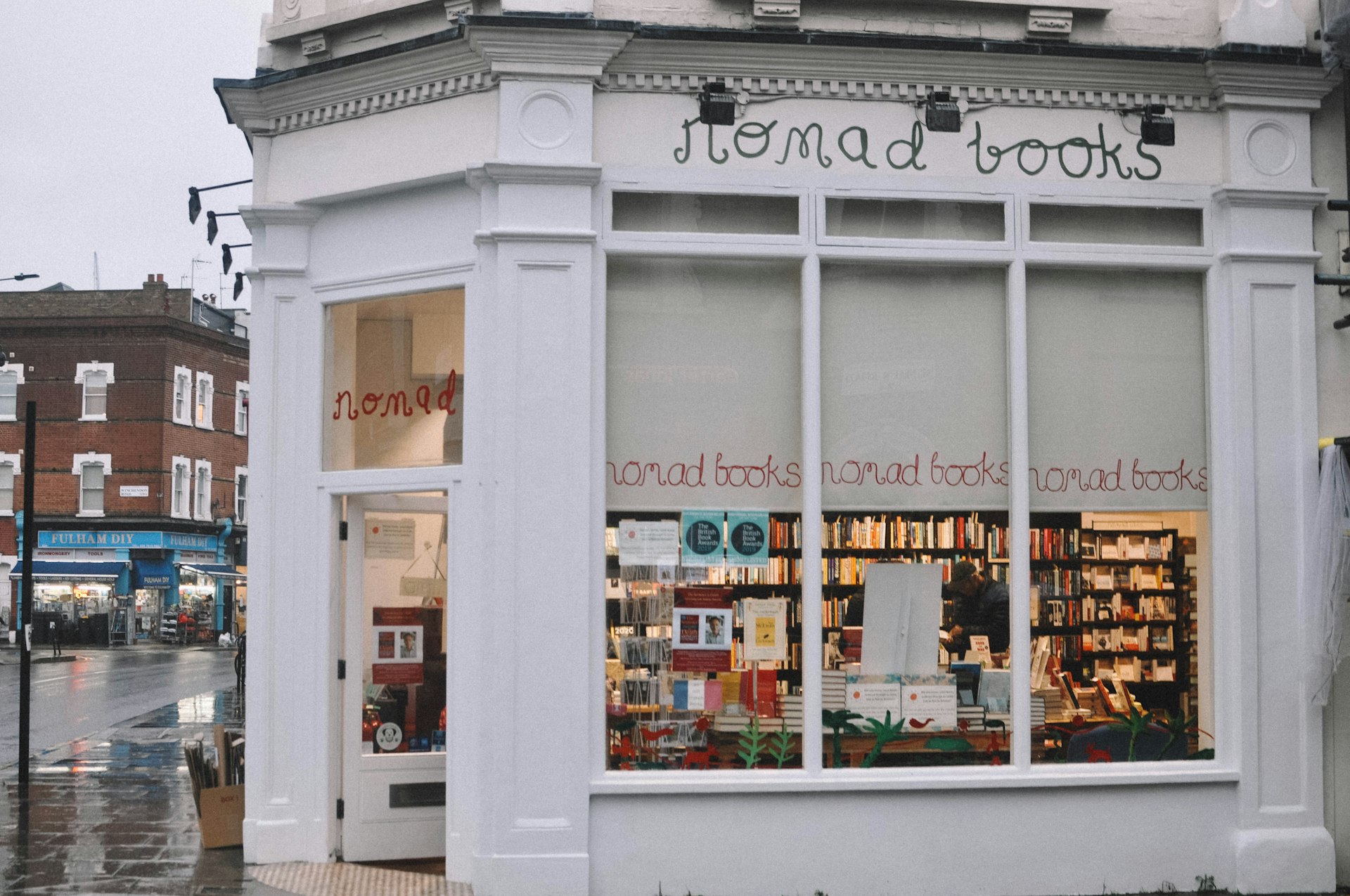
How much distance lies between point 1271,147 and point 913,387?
9.04ft

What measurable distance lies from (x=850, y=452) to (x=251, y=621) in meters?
4.07

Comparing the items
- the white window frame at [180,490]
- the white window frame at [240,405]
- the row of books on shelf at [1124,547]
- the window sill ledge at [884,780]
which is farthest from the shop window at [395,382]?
the white window frame at [240,405]

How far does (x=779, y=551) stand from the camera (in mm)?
8086

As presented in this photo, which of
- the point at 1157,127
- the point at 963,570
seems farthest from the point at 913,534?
the point at 1157,127

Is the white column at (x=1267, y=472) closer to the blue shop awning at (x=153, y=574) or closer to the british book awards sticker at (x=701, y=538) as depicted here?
the british book awards sticker at (x=701, y=538)

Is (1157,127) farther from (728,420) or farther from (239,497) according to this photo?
(239,497)

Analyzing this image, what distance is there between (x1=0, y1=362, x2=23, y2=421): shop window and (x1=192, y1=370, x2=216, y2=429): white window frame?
Answer: 5.57 meters

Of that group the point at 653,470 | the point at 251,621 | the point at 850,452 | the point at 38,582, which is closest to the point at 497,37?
the point at 653,470

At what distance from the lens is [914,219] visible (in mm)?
8258

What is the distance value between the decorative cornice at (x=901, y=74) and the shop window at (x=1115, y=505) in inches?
44.7

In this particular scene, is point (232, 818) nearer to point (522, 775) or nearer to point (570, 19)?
point (522, 775)

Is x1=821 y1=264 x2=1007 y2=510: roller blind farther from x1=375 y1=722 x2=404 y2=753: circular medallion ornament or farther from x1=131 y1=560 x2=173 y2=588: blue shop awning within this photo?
x1=131 y1=560 x2=173 y2=588: blue shop awning

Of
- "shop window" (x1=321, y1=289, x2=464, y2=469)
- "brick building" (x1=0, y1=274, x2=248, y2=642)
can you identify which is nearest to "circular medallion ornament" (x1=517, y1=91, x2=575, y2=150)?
"shop window" (x1=321, y1=289, x2=464, y2=469)

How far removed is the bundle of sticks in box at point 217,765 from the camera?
9.04 meters
